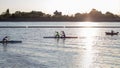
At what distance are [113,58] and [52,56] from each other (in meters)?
6.95

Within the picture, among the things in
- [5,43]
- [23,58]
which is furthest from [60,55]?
[5,43]

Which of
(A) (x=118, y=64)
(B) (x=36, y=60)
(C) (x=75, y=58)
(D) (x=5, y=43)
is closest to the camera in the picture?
(A) (x=118, y=64)

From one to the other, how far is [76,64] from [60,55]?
7.76 meters

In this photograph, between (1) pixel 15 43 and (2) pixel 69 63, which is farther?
(1) pixel 15 43

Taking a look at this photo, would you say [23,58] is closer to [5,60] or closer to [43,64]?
[5,60]

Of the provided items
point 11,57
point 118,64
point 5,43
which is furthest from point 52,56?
point 5,43

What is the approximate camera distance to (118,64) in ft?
123

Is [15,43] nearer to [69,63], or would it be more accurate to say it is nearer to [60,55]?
[60,55]

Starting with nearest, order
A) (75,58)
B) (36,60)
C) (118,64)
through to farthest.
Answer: (118,64), (36,60), (75,58)

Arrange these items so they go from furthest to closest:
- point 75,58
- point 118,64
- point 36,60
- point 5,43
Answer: point 5,43 → point 75,58 → point 36,60 → point 118,64

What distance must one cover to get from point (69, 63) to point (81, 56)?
6656 mm

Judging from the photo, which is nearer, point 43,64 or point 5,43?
point 43,64

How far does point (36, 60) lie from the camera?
4059 cm

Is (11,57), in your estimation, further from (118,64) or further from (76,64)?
(118,64)
